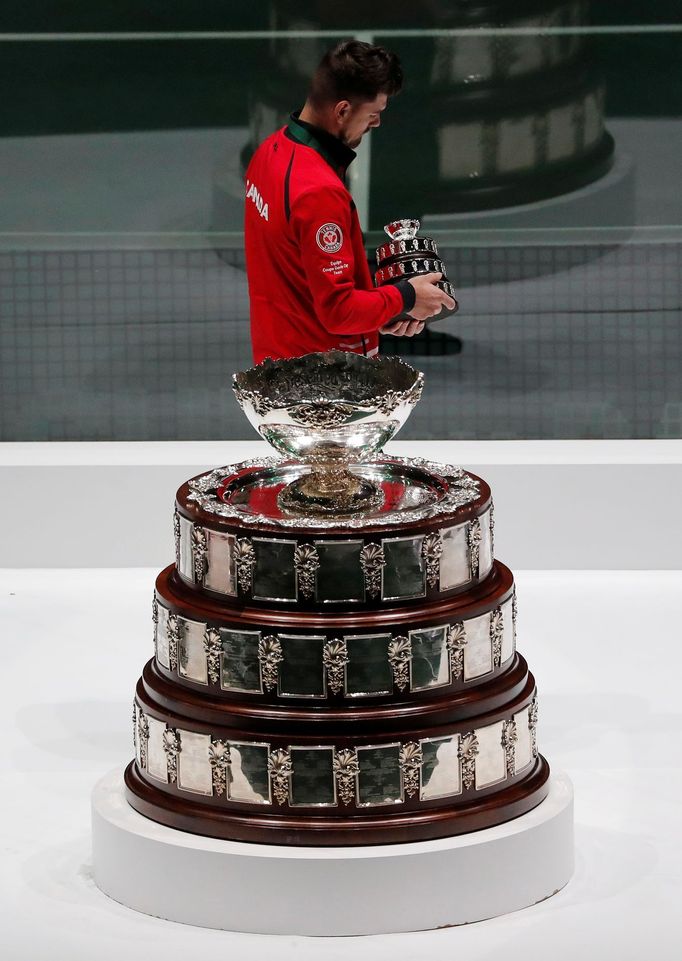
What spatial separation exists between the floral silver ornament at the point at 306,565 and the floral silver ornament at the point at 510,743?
40 cm

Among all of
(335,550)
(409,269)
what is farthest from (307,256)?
(335,550)

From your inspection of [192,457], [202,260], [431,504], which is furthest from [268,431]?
[202,260]

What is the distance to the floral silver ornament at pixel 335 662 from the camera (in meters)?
2.34

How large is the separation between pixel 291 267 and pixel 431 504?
2.05 ft

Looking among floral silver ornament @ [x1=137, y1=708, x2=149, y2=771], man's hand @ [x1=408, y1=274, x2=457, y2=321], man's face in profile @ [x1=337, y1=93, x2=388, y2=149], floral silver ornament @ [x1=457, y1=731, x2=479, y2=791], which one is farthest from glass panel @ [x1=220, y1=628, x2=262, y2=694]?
man's face in profile @ [x1=337, y1=93, x2=388, y2=149]

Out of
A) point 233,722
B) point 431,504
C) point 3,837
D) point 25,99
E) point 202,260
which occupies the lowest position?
point 3,837

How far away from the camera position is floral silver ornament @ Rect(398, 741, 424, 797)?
2.36m

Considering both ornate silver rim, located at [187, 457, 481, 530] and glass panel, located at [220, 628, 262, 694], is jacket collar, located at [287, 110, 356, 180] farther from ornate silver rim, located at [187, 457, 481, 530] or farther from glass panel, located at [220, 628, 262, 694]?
glass panel, located at [220, 628, 262, 694]

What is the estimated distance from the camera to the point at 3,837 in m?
2.79

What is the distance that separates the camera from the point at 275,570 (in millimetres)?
2369

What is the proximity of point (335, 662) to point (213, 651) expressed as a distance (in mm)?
200

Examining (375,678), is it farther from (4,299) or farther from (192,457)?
(4,299)

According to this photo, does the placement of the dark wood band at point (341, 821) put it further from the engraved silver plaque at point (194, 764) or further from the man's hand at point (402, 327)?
the man's hand at point (402, 327)

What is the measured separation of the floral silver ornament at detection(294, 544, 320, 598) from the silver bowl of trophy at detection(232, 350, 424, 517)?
6.5 inches
